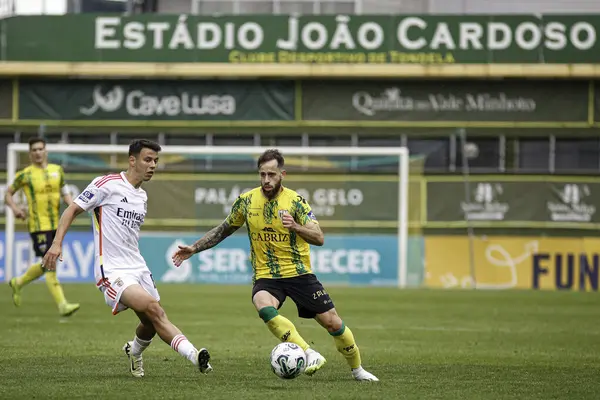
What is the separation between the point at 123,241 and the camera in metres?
9.42

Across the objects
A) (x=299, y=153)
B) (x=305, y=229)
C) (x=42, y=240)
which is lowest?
(x=42, y=240)

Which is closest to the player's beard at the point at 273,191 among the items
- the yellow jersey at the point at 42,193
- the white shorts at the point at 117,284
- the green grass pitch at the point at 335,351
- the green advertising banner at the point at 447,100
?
the white shorts at the point at 117,284

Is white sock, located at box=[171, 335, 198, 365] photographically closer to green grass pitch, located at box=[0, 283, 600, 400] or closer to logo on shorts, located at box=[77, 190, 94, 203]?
green grass pitch, located at box=[0, 283, 600, 400]

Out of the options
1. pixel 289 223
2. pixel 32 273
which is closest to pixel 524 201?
pixel 32 273

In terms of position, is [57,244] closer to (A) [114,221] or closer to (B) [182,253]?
(A) [114,221]

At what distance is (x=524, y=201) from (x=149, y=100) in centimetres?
1086

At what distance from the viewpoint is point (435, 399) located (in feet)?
28.2

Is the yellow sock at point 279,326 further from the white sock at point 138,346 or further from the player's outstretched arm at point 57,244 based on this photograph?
the player's outstretched arm at point 57,244

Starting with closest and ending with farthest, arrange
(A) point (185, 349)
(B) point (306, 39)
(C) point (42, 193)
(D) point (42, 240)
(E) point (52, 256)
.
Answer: (A) point (185, 349) → (E) point (52, 256) → (D) point (42, 240) → (C) point (42, 193) → (B) point (306, 39)

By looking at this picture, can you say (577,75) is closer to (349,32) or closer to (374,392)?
(349,32)

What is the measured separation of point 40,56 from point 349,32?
8.51 metres

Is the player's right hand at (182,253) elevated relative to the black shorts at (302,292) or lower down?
elevated

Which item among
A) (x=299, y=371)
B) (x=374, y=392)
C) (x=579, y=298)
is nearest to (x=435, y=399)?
(x=374, y=392)

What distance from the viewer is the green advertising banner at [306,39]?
33188mm
